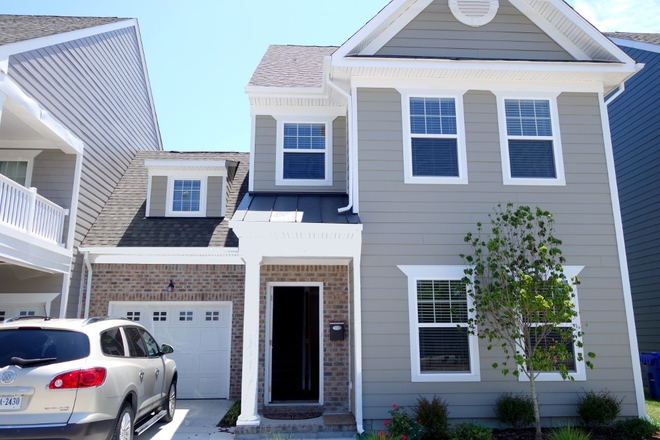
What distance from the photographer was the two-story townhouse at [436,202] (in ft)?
24.6

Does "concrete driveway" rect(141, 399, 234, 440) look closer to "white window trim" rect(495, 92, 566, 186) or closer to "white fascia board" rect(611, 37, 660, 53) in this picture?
"white window trim" rect(495, 92, 566, 186)

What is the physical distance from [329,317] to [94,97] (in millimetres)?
7751

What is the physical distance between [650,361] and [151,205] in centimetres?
1120

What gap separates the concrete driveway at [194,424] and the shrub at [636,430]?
213 inches

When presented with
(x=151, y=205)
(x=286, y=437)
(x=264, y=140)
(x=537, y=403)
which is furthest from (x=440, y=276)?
(x=151, y=205)

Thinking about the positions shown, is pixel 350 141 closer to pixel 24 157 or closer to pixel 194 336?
pixel 194 336

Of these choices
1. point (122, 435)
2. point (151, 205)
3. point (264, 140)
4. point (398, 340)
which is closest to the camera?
point (122, 435)

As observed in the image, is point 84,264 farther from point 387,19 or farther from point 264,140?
point 387,19

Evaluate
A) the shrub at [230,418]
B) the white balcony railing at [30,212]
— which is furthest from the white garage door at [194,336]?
the white balcony railing at [30,212]

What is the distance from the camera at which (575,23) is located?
861 centimetres

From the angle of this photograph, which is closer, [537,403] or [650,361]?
[537,403]

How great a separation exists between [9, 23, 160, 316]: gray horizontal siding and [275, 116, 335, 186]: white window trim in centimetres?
433

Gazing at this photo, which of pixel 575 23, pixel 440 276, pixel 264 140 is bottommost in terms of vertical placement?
pixel 440 276

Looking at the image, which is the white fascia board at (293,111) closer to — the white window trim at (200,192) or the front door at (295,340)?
the white window trim at (200,192)
